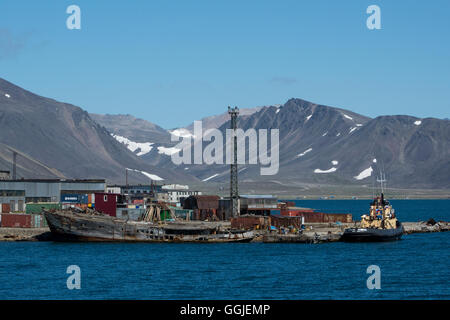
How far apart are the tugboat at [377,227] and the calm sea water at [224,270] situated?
238 cm

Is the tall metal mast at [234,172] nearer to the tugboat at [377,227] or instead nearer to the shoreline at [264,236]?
the shoreline at [264,236]

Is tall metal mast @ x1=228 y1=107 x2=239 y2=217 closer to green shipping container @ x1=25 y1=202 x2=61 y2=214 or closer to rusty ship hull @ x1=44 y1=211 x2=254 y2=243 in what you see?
rusty ship hull @ x1=44 y1=211 x2=254 y2=243

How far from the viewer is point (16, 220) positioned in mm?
121125

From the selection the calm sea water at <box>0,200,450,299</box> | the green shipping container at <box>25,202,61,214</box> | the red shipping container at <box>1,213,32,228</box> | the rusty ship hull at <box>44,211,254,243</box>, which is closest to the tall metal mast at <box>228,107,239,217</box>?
the rusty ship hull at <box>44,211,254,243</box>

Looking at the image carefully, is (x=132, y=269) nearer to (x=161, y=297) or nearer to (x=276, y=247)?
(x=161, y=297)

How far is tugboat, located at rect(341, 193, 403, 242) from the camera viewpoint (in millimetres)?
110500

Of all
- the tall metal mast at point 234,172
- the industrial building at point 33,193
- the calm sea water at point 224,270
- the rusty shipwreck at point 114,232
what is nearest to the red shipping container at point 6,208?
the industrial building at point 33,193

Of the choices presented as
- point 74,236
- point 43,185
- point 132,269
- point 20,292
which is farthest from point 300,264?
point 43,185

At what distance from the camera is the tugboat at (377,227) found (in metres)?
110

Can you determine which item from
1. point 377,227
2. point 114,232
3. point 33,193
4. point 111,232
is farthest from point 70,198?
point 377,227

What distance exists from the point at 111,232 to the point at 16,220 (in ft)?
67.0

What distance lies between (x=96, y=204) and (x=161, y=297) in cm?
6475

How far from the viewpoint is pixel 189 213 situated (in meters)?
140
